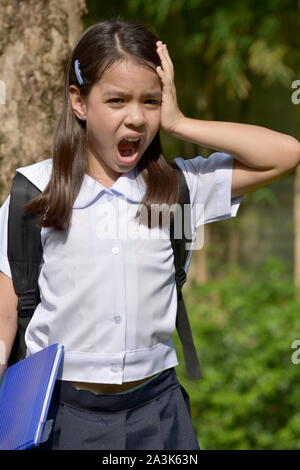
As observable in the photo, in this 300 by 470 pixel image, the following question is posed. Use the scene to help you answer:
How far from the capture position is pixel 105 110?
1.70m

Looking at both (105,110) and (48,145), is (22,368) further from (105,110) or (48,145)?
(48,145)

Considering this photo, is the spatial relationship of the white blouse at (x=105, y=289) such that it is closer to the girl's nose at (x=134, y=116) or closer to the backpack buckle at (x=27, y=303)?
the backpack buckle at (x=27, y=303)

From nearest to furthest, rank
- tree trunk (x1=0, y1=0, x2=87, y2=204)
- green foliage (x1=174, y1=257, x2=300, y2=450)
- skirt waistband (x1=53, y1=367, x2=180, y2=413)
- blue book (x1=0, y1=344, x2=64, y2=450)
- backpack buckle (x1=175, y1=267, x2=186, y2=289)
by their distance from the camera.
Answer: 1. blue book (x1=0, y1=344, x2=64, y2=450)
2. skirt waistband (x1=53, y1=367, x2=180, y2=413)
3. backpack buckle (x1=175, y1=267, x2=186, y2=289)
4. tree trunk (x1=0, y1=0, x2=87, y2=204)
5. green foliage (x1=174, y1=257, x2=300, y2=450)

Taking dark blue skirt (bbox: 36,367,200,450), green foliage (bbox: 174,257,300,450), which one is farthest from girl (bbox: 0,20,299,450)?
green foliage (bbox: 174,257,300,450)

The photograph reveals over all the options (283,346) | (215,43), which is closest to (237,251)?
(215,43)

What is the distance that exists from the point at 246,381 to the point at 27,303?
2.53 m

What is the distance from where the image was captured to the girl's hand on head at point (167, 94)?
1725 mm

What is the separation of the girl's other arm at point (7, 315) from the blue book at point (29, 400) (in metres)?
0.06

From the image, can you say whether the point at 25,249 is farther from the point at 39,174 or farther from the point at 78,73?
the point at 78,73

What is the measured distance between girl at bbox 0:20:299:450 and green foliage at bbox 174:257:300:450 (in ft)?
7.41

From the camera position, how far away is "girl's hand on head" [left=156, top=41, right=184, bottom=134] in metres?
1.72

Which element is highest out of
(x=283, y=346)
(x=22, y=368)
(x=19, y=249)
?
(x=19, y=249)

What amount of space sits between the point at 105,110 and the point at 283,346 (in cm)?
272

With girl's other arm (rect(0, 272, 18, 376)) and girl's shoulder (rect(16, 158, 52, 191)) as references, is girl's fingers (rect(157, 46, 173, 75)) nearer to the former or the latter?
girl's shoulder (rect(16, 158, 52, 191))
